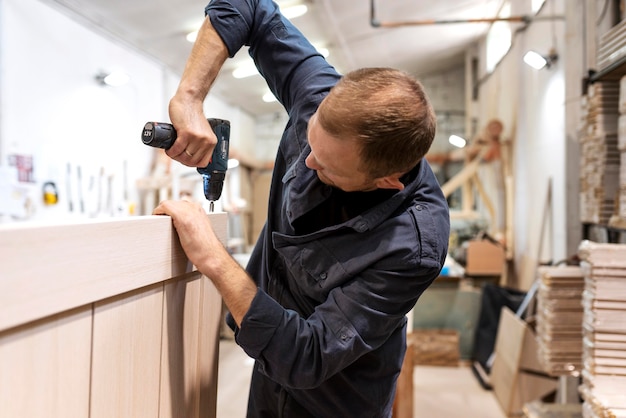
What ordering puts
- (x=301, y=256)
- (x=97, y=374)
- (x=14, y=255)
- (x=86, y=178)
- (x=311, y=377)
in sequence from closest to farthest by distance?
(x=14, y=255)
(x=97, y=374)
(x=311, y=377)
(x=301, y=256)
(x=86, y=178)

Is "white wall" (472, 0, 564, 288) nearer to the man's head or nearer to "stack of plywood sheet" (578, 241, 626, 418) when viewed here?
"stack of plywood sheet" (578, 241, 626, 418)

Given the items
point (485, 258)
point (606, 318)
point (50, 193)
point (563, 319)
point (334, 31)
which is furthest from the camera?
point (334, 31)

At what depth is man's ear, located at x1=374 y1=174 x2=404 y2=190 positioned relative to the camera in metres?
1.11

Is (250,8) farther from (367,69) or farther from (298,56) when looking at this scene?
(367,69)

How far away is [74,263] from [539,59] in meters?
4.33

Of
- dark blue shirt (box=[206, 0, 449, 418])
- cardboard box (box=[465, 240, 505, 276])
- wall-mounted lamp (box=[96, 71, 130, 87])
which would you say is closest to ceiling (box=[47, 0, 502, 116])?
wall-mounted lamp (box=[96, 71, 130, 87])

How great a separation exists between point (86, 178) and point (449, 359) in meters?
3.75

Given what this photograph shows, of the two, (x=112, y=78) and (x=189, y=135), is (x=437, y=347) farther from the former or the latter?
(x=189, y=135)

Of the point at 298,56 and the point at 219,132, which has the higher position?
the point at 298,56

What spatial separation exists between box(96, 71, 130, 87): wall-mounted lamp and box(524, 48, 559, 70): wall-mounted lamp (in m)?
3.37

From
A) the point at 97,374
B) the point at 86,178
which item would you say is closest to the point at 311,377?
the point at 97,374

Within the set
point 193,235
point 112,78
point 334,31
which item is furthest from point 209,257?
point 334,31

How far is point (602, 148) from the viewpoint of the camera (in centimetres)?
297

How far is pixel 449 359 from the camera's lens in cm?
521
